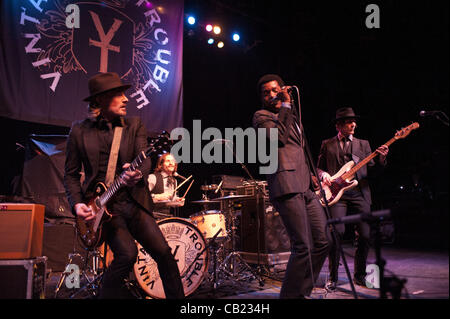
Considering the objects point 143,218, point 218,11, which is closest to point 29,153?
point 143,218

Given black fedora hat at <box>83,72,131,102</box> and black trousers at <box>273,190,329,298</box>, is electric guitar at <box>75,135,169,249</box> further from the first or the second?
black trousers at <box>273,190,329,298</box>

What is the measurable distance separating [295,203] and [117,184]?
161 cm

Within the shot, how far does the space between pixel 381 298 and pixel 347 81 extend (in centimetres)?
831

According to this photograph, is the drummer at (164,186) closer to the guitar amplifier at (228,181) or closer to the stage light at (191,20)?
the guitar amplifier at (228,181)

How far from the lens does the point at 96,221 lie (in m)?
2.91

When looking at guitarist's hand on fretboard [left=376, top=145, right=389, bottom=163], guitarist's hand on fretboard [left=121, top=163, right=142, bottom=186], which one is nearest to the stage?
guitarist's hand on fretboard [left=376, top=145, right=389, bottom=163]

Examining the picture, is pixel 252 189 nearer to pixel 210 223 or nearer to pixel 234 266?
pixel 210 223

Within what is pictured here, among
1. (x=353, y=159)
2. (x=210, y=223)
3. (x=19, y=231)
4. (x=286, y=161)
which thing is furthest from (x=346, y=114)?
(x=19, y=231)

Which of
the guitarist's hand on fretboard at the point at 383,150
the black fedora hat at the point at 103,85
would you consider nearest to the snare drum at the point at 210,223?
the guitarist's hand on fretboard at the point at 383,150

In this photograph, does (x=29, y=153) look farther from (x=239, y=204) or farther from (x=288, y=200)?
(x=288, y=200)

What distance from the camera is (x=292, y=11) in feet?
27.2

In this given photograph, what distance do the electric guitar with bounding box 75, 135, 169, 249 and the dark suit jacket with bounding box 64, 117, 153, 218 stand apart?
96 mm

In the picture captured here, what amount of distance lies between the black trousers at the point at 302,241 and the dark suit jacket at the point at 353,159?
72.3 inches

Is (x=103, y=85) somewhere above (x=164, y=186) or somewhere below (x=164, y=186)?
above
